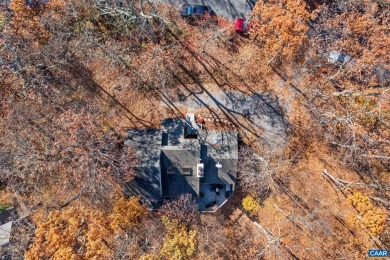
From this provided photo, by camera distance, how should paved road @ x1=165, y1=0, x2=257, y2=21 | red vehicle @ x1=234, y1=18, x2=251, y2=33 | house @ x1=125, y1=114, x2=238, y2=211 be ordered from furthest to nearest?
paved road @ x1=165, y1=0, x2=257, y2=21 → red vehicle @ x1=234, y1=18, x2=251, y2=33 → house @ x1=125, y1=114, x2=238, y2=211

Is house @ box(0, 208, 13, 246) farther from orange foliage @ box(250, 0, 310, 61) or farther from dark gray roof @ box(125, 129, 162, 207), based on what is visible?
orange foliage @ box(250, 0, 310, 61)

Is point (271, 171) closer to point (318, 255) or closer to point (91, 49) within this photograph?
point (318, 255)

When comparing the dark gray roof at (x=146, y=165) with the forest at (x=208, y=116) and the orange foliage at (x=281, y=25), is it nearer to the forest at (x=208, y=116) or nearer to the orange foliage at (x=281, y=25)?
the forest at (x=208, y=116)

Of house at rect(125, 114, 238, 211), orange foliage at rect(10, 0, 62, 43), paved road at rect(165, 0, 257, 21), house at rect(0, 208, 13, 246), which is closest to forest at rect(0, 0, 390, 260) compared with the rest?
orange foliage at rect(10, 0, 62, 43)

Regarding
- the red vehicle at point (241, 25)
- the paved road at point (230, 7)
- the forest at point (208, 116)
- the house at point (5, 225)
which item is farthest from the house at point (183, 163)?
the paved road at point (230, 7)

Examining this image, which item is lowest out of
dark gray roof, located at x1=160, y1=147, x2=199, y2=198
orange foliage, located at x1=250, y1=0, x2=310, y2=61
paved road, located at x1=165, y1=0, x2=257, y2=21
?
dark gray roof, located at x1=160, y1=147, x2=199, y2=198

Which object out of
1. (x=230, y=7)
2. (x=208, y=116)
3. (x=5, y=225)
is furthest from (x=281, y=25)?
(x=5, y=225)
